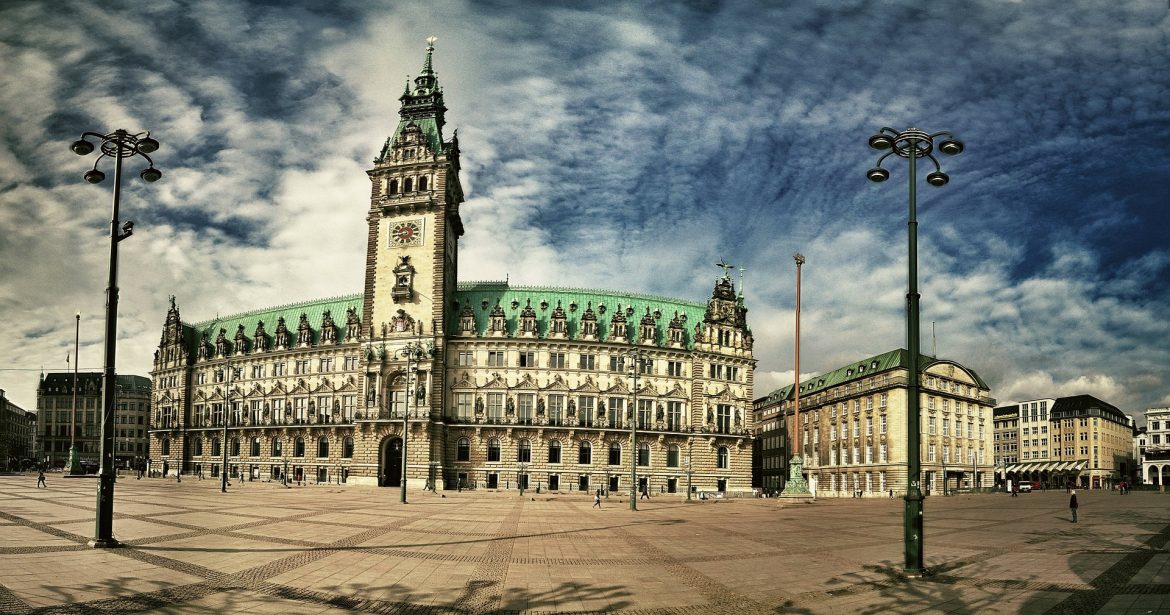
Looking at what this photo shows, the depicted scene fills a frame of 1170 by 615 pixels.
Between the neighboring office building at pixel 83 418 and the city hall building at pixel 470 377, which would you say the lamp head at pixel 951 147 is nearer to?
the city hall building at pixel 470 377

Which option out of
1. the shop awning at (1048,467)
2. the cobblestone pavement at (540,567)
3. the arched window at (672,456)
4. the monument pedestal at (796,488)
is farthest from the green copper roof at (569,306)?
the shop awning at (1048,467)

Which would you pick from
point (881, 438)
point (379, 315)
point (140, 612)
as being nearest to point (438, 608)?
point (140, 612)

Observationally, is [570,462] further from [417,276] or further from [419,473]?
[417,276]

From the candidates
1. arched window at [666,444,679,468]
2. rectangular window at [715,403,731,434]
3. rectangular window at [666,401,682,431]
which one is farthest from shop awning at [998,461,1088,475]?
arched window at [666,444,679,468]

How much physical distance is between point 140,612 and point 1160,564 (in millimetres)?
27987

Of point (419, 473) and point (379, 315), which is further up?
point (379, 315)

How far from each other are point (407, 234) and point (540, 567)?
76933 millimetres

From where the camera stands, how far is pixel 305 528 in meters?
32.7

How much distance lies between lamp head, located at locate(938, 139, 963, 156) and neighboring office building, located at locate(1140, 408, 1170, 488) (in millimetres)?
190351

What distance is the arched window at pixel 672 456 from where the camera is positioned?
97.4m

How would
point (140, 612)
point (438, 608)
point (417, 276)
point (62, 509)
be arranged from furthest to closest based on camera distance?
point (417, 276) → point (62, 509) → point (438, 608) → point (140, 612)

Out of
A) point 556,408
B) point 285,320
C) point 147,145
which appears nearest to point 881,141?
point 147,145

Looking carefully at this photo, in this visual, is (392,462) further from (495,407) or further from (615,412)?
(615,412)

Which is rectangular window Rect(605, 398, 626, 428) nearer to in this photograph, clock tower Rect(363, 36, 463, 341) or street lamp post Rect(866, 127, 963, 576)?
clock tower Rect(363, 36, 463, 341)
